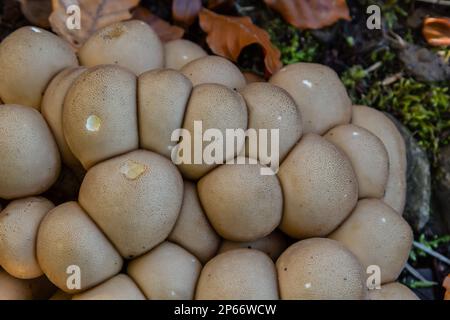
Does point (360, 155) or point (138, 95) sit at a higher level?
point (138, 95)

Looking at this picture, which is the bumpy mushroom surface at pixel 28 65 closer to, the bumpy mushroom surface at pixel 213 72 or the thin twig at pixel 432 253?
the bumpy mushroom surface at pixel 213 72

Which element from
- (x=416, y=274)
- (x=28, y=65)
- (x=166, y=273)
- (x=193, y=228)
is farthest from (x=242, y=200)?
(x=416, y=274)

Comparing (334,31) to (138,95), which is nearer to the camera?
(138,95)

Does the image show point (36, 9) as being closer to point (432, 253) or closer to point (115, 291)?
point (115, 291)

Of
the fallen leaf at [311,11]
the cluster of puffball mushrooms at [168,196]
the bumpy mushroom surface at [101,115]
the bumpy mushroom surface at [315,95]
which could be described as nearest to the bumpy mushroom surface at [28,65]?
the cluster of puffball mushrooms at [168,196]
